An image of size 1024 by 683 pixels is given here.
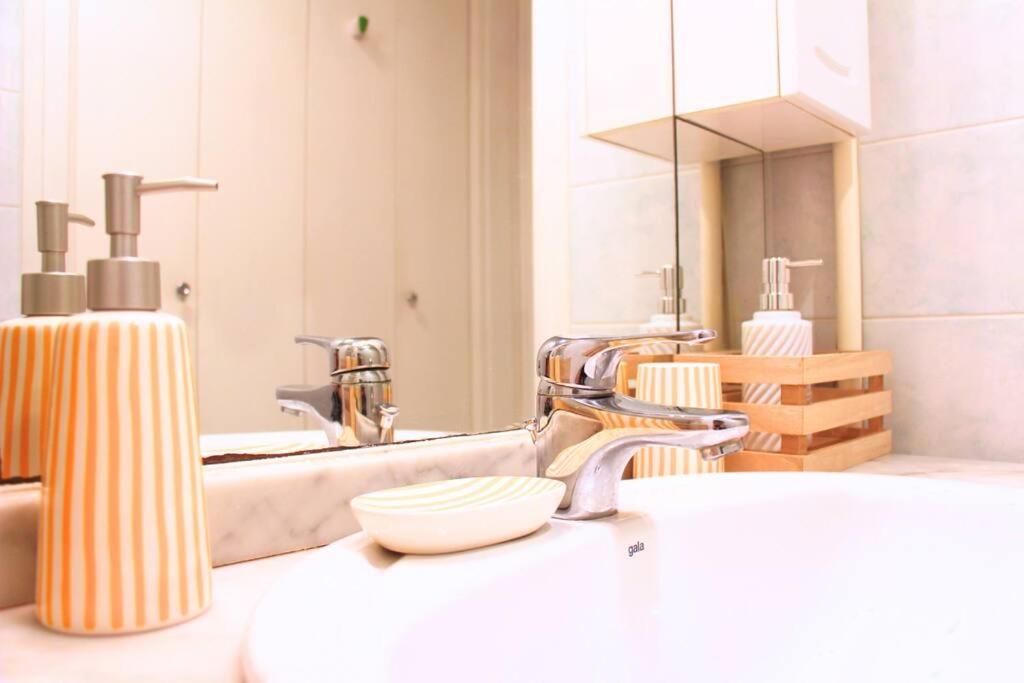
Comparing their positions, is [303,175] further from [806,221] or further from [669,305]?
[806,221]

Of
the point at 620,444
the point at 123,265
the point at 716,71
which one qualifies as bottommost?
the point at 620,444

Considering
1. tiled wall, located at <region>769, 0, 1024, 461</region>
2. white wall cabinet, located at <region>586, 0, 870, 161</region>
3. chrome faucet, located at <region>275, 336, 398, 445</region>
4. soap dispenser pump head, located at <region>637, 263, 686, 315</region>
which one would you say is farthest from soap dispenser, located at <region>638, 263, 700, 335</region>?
chrome faucet, located at <region>275, 336, 398, 445</region>

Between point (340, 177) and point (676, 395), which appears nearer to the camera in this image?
point (340, 177)

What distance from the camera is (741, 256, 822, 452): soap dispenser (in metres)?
0.92

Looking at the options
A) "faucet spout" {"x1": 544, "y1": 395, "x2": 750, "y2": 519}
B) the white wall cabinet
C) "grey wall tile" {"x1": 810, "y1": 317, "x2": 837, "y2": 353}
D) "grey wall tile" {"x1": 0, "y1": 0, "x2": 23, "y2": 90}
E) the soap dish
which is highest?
the white wall cabinet

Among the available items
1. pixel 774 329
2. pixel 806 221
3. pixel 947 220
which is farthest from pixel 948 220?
pixel 774 329

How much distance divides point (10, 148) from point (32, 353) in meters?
0.13

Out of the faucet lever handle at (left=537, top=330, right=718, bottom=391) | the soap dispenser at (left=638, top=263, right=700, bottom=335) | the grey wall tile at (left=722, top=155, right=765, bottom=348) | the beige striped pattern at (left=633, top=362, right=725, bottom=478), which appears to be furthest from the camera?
the grey wall tile at (left=722, top=155, right=765, bottom=348)

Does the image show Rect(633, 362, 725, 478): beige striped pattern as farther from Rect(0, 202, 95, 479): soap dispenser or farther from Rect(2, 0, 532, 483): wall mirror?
Rect(0, 202, 95, 479): soap dispenser

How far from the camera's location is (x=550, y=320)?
0.83 metres

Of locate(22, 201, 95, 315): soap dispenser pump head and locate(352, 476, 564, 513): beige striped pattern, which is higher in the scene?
locate(22, 201, 95, 315): soap dispenser pump head

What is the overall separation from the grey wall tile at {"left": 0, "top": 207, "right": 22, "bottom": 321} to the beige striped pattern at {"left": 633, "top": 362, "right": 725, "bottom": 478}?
1.79 feet

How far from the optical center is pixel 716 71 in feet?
3.21

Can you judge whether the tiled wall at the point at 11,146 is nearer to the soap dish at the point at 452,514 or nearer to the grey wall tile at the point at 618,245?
the soap dish at the point at 452,514
